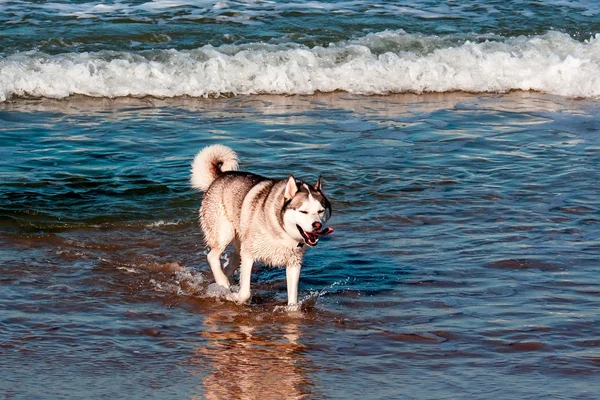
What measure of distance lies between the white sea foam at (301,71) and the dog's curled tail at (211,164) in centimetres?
684

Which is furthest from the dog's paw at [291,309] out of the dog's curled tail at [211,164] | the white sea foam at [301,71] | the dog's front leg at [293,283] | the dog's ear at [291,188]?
the white sea foam at [301,71]

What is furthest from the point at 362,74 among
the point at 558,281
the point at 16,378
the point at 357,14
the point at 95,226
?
the point at 16,378

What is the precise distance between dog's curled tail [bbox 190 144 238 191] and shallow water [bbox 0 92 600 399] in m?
0.75

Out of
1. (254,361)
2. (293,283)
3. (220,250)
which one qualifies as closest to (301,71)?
(220,250)

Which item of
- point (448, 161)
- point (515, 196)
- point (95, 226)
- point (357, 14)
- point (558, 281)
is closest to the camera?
point (558, 281)

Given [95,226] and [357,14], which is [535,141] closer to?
[95,226]

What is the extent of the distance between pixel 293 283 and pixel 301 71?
8.73 meters

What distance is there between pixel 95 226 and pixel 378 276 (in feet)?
9.06

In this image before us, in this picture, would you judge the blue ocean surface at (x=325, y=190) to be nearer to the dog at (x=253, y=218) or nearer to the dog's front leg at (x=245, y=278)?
the dog's front leg at (x=245, y=278)

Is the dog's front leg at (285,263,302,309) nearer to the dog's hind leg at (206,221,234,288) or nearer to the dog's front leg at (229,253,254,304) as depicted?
the dog's front leg at (229,253,254,304)

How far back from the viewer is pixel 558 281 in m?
7.48

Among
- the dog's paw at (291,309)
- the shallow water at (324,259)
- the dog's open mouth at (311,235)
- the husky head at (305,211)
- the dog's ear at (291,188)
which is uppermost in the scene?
the dog's ear at (291,188)

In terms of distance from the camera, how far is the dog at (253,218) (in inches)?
263

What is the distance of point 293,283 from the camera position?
7.13 metres
